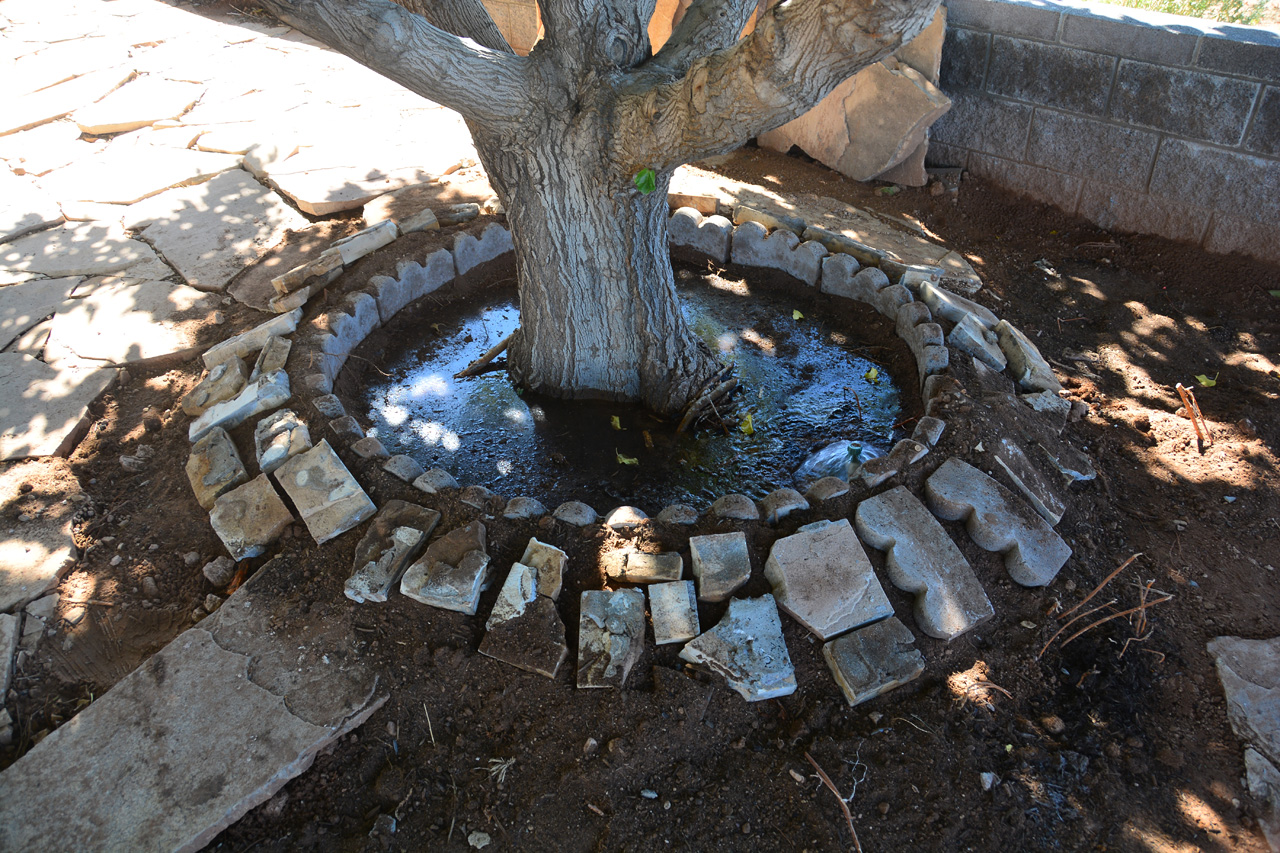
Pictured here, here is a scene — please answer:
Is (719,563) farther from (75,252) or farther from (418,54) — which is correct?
(75,252)

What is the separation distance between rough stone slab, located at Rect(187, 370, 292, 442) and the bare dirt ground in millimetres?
82

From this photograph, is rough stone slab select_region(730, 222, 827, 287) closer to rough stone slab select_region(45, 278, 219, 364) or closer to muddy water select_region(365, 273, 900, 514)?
muddy water select_region(365, 273, 900, 514)

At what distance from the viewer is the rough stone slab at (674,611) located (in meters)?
2.28

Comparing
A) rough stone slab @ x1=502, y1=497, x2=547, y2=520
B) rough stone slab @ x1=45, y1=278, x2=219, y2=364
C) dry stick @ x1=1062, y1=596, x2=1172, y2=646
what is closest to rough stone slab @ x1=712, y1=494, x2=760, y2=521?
rough stone slab @ x1=502, y1=497, x2=547, y2=520

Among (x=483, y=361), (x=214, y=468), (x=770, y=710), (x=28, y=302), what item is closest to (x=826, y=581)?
(x=770, y=710)

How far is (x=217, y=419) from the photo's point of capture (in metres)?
2.92

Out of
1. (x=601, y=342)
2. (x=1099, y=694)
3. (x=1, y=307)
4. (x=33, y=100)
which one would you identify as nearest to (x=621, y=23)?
(x=601, y=342)

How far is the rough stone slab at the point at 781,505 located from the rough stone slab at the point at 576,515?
57 cm

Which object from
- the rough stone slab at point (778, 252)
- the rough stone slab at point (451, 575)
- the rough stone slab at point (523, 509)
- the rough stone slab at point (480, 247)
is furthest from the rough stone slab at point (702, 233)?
the rough stone slab at point (451, 575)

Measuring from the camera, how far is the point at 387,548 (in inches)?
95.3

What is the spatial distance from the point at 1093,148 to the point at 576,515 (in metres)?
3.88

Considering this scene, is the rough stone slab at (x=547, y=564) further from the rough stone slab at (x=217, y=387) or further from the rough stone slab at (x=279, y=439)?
the rough stone slab at (x=217, y=387)

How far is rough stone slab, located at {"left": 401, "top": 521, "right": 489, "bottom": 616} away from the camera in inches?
91.4

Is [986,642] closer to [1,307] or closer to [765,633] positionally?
[765,633]
